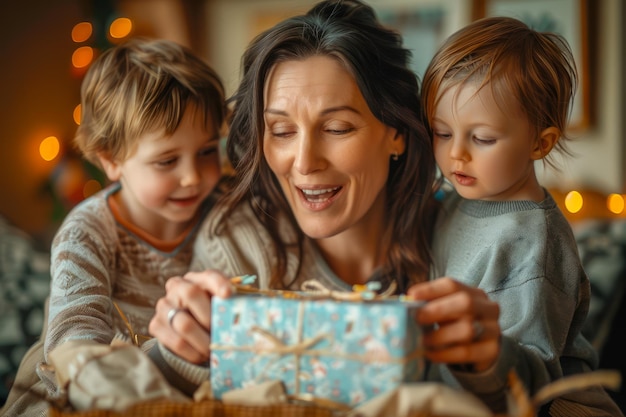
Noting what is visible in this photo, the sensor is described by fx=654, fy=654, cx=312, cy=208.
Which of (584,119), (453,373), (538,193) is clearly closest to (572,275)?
(538,193)

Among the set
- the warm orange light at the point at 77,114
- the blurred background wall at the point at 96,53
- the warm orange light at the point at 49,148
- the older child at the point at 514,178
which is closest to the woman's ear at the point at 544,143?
the older child at the point at 514,178

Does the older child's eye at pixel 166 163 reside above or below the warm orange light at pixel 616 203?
above

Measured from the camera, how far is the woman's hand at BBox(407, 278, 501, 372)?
993 mm

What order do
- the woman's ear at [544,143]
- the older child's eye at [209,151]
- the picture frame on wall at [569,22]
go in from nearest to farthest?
1. the woman's ear at [544,143]
2. the older child's eye at [209,151]
3. the picture frame on wall at [569,22]

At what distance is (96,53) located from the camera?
3432 mm

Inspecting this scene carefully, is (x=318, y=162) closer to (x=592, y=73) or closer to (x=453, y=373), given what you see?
(x=453, y=373)

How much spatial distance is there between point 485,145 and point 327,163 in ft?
1.10

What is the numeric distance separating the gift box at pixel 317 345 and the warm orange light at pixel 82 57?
2.72 m

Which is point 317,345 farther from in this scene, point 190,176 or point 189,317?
point 190,176

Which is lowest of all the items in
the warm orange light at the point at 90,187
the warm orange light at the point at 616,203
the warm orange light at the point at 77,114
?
the warm orange light at the point at 616,203

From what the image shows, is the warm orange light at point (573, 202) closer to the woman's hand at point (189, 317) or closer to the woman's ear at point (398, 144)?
the woman's ear at point (398, 144)

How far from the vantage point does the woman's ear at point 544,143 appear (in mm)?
1357

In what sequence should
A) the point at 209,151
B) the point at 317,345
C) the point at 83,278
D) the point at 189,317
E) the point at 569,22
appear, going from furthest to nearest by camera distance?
the point at 569,22 → the point at 209,151 → the point at 83,278 → the point at 189,317 → the point at 317,345

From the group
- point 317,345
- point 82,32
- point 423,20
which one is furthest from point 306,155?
point 423,20
